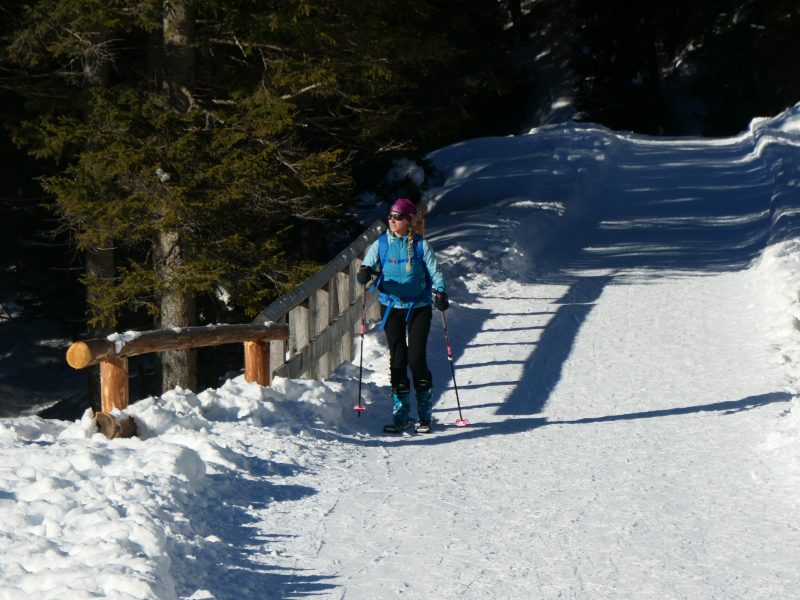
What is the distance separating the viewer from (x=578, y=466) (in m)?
7.96

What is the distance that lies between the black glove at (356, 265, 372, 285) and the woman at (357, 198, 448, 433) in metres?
0.07

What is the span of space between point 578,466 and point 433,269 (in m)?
2.03

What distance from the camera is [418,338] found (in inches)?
358

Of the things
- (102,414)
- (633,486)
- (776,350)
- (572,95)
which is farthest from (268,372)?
(572,95)

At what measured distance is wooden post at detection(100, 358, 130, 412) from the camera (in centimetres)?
806

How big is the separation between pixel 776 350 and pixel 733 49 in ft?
105

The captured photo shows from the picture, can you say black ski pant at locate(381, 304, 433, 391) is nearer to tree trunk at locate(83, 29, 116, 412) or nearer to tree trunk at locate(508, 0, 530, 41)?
tree trunk at locate(83, 29, 116, 412)

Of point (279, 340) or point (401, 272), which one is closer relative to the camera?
point (401, 272)

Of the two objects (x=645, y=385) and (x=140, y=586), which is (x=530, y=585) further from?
(x=645, y=385)

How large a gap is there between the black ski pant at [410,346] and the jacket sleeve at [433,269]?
25 centimetres

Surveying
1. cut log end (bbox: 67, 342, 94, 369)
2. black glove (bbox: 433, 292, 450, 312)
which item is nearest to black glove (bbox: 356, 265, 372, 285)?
black glove (bbox: 433, 292, 450, 312)

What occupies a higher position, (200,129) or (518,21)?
(518,21)

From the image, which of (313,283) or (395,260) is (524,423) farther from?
(313,283)

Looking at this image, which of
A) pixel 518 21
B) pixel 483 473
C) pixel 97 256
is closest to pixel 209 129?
pixel 97 256
